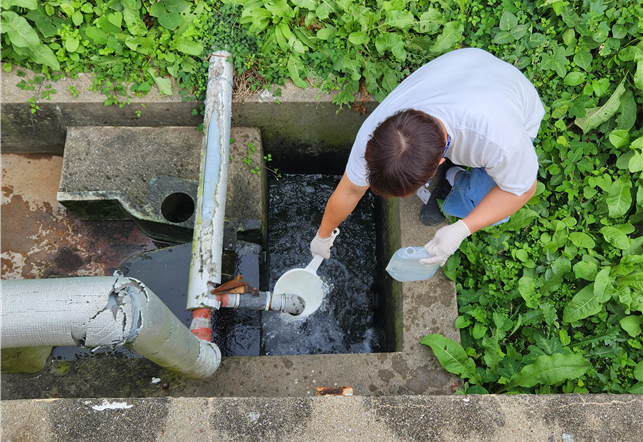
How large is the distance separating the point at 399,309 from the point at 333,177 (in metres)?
1.68

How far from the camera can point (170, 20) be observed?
2.86 m

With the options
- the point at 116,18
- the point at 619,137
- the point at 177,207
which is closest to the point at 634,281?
the point at 619,137

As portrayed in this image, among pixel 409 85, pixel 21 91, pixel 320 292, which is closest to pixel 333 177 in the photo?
pixel 320 292

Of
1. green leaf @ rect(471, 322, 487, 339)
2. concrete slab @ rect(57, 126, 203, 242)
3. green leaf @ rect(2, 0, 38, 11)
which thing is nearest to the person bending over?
green leaf @ rect(471, 322, 487, 339)

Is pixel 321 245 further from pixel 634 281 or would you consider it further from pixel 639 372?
pixel 639 372

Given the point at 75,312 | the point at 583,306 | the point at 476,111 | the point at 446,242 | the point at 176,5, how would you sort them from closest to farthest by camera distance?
1. the point at 75,312
2. the point at 476,111
3. the point at 446,242
4. the point at 583,306
5. the point at 176,5

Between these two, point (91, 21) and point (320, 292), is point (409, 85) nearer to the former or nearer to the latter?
point (320, 292)

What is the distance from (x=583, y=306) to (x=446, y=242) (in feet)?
3.51

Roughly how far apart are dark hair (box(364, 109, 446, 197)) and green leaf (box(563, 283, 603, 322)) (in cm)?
162

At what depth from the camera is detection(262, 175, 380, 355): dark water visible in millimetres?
3264

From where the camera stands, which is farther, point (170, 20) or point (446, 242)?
point (170, 20)

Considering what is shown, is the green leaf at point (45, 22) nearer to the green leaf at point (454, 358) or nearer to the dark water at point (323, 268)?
the dark water at point (323, 268)

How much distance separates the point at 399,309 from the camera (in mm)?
2691

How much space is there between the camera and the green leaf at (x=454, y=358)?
2.37m
